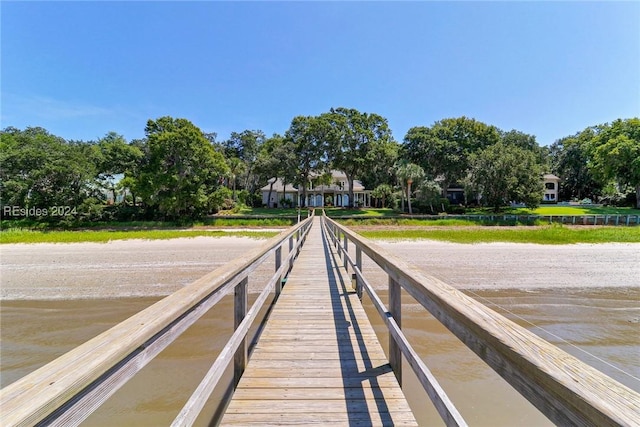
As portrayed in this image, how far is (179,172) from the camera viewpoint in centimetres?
3080

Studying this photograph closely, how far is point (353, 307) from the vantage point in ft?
15.6

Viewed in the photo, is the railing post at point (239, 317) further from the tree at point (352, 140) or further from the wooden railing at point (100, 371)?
the tree at point (352, 140)

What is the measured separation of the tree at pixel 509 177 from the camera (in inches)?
1314

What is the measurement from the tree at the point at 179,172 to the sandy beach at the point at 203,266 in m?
11.9

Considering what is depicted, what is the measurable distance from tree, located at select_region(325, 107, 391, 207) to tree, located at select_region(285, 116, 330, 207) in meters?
1.06

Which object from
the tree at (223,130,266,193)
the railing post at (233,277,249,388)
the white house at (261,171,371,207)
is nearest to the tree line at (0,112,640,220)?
the white house at (261,171,371,207)

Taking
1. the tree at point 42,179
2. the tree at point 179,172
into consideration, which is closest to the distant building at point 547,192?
the tree at point 179,172

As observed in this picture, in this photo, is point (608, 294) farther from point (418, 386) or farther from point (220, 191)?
point (220, 191)

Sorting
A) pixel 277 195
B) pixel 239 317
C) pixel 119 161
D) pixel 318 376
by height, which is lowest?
pixel 318 376

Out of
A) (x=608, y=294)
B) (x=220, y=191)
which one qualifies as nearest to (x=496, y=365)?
(x=608, y=294)

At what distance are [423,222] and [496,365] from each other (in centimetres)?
3015

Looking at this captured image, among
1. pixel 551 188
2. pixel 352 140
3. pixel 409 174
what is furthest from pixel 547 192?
pixel 352 140

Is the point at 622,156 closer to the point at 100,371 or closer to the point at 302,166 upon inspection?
the point at 302,166

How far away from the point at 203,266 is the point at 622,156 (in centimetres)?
4580
